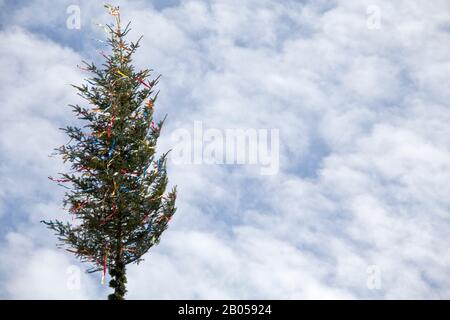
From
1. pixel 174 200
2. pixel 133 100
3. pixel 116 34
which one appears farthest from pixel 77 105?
pixel 174 200

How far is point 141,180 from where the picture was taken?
19.7m

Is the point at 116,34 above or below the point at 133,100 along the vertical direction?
above

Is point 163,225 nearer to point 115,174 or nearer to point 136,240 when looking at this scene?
point 136,240
